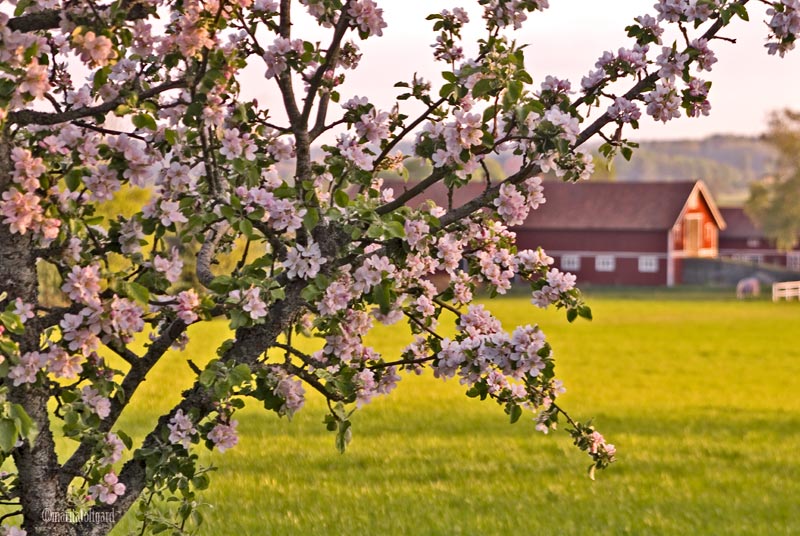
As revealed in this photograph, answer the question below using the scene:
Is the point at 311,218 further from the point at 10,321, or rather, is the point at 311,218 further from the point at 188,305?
the point at 10,321

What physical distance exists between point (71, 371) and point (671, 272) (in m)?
70.5

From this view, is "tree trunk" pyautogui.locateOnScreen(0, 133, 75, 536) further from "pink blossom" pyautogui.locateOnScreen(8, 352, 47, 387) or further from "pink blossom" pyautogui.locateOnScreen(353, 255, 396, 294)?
"pink blossom" pyautogui.locateOnScreen(353, 255, 396, 294)

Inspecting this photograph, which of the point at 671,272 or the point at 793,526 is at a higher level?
the point at 671,272

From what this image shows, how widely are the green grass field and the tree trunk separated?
2237 mm

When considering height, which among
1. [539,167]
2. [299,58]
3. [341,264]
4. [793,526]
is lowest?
[793,526]

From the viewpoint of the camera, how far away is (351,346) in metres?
6.56

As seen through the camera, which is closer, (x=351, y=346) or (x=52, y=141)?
(x=52, y=141)

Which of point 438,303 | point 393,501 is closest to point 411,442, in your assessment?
point 393,501

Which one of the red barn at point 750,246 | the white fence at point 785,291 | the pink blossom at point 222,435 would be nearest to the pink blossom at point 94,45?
the pink blossom at point 222,435

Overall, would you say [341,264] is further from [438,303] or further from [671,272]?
[671,272]

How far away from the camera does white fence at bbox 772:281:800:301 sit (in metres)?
62.4

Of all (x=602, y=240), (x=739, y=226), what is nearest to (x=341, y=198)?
(x=602, y=240)

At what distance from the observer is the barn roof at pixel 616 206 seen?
72.8 meters

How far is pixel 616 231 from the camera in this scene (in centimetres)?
7294
